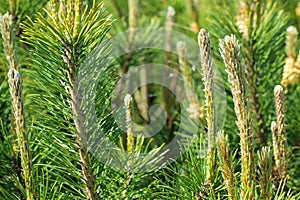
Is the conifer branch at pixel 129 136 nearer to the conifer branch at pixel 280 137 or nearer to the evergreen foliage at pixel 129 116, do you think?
the evergreen foliage at pixel 129 116

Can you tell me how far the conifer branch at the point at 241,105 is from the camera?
1.63 ft

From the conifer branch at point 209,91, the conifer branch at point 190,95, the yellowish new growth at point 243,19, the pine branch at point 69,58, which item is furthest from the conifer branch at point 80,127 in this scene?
the yellowish new growth at point 243,19

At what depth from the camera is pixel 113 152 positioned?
24.8 inches

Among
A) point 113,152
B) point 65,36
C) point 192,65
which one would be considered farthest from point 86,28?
point 192,65

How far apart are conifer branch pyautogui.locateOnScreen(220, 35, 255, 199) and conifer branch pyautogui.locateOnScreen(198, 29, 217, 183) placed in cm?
2

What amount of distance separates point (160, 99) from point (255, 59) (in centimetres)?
20

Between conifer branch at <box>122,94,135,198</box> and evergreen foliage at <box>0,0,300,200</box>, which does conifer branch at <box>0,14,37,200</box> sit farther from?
conifer branch at <box>122,94,135,198</box>

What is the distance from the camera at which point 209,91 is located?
54cm

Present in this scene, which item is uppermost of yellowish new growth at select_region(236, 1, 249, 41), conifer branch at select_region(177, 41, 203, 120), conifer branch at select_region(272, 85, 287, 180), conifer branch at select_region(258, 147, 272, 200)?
yellowish new growth at select_region(236, 1, 249, 41)

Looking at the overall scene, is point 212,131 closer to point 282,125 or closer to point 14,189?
point 282,125

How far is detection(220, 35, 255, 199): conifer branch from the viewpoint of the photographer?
0.50m

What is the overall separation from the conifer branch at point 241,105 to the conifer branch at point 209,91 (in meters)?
0.02

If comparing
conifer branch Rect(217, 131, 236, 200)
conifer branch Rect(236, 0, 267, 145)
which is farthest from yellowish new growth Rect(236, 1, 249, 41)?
conifer branch Rect(217, 131, 236, 200)

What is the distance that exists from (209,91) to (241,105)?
0.05m
